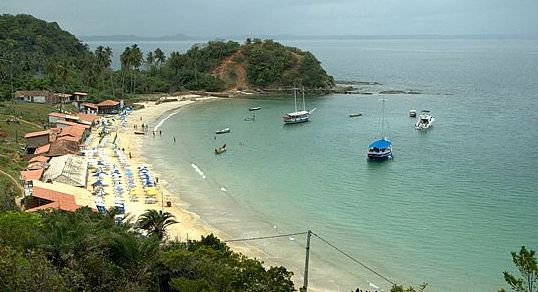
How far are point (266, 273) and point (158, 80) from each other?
92.2 metres

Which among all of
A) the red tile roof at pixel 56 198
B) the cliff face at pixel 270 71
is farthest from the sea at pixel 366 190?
the cliff face at pixel 270 71

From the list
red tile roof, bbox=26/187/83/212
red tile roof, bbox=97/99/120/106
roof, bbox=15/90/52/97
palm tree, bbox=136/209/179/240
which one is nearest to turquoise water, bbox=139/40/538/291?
palm tree, bbox=136/209/179/240

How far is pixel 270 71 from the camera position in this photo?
11250cm

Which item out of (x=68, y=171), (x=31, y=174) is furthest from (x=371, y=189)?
(x=31, y=174)

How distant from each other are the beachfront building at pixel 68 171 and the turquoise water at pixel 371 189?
6949mm

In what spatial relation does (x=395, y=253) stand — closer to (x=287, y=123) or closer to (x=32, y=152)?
(x=32, y=152)

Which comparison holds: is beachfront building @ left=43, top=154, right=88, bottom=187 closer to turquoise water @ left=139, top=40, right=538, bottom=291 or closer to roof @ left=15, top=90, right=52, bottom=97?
turquoise water @ left=139, top=40, right=538, bottom=291

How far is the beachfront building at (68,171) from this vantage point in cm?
→ 3753

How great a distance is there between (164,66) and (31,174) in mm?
80243

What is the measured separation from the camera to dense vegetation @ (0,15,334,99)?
90688mm

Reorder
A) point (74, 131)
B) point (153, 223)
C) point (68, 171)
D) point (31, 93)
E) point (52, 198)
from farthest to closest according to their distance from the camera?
point (31, 93), point (74, 131), point (68, 171), point (52, 198), point (153, 223)

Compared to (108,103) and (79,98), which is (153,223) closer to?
(108,103)

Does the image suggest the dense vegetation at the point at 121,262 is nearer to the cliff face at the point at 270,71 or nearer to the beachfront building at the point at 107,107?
the beachfront building at the point at 107,107

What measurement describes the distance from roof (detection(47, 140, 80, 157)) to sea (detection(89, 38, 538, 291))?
23.2 ft
